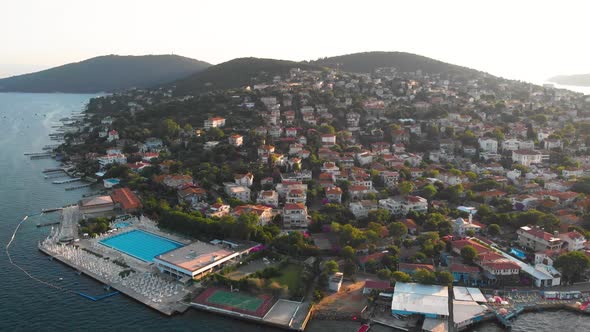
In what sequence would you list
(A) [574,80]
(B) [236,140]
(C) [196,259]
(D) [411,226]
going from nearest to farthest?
(C) [196,259] → (D) [411,226] → (B) [236,140] → (A) [574,80]

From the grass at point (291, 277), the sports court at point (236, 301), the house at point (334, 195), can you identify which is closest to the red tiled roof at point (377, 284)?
the grass at point (291, 277)

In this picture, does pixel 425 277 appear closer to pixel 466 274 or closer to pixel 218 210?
pixel 466 274

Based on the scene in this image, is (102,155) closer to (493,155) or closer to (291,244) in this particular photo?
(291,244)

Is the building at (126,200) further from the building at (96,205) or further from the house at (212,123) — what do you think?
the house at (212,123)

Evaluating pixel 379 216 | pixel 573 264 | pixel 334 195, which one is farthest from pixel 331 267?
pixel 573 264

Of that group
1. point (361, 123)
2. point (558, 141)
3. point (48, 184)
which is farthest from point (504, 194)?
point (48, 184)
